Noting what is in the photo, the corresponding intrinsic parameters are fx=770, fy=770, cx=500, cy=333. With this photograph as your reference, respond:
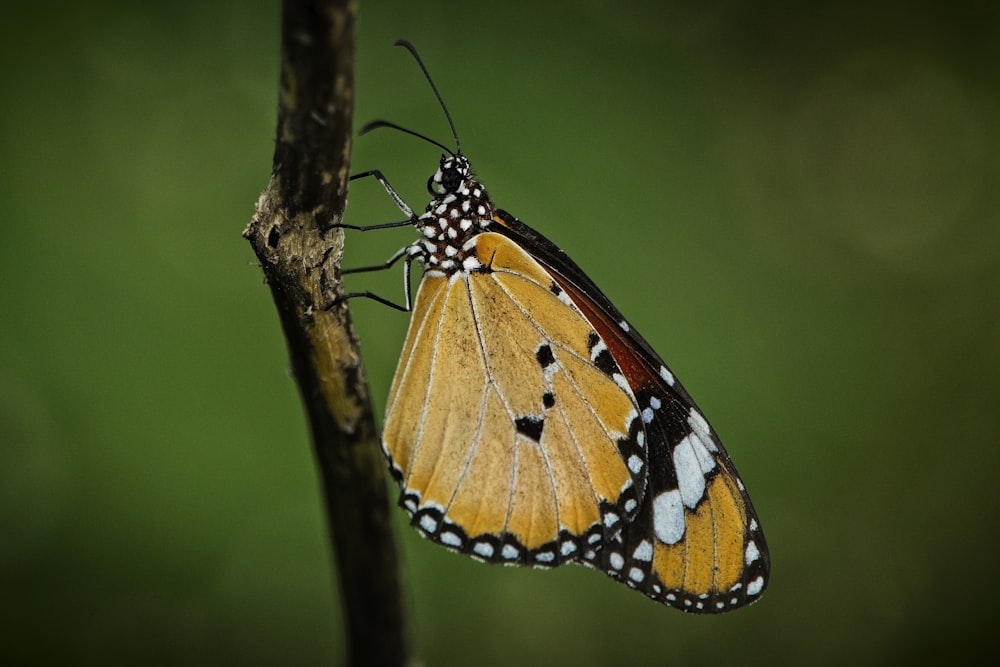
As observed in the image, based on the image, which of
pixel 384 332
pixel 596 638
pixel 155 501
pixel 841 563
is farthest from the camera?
pixel 841 563

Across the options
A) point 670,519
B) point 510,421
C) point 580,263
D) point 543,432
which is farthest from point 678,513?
point 580,263

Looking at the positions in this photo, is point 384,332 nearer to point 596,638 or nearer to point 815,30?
point 596,638

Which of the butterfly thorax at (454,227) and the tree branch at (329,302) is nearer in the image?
the tree branch at (329,302)

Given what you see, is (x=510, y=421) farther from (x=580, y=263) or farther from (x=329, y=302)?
(x=580, y=263)

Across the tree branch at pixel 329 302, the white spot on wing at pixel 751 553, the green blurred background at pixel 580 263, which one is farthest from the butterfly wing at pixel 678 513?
the green blurred background at pixel 580 263

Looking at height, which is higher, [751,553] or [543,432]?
[543,432]

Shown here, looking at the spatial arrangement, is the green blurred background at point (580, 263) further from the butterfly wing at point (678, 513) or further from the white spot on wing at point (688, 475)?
the white spot on wing at point (688, 475)

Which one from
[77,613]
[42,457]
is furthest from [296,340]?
[77,613]

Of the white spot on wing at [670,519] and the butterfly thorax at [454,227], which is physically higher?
the butterfly thorax at [454,227]
